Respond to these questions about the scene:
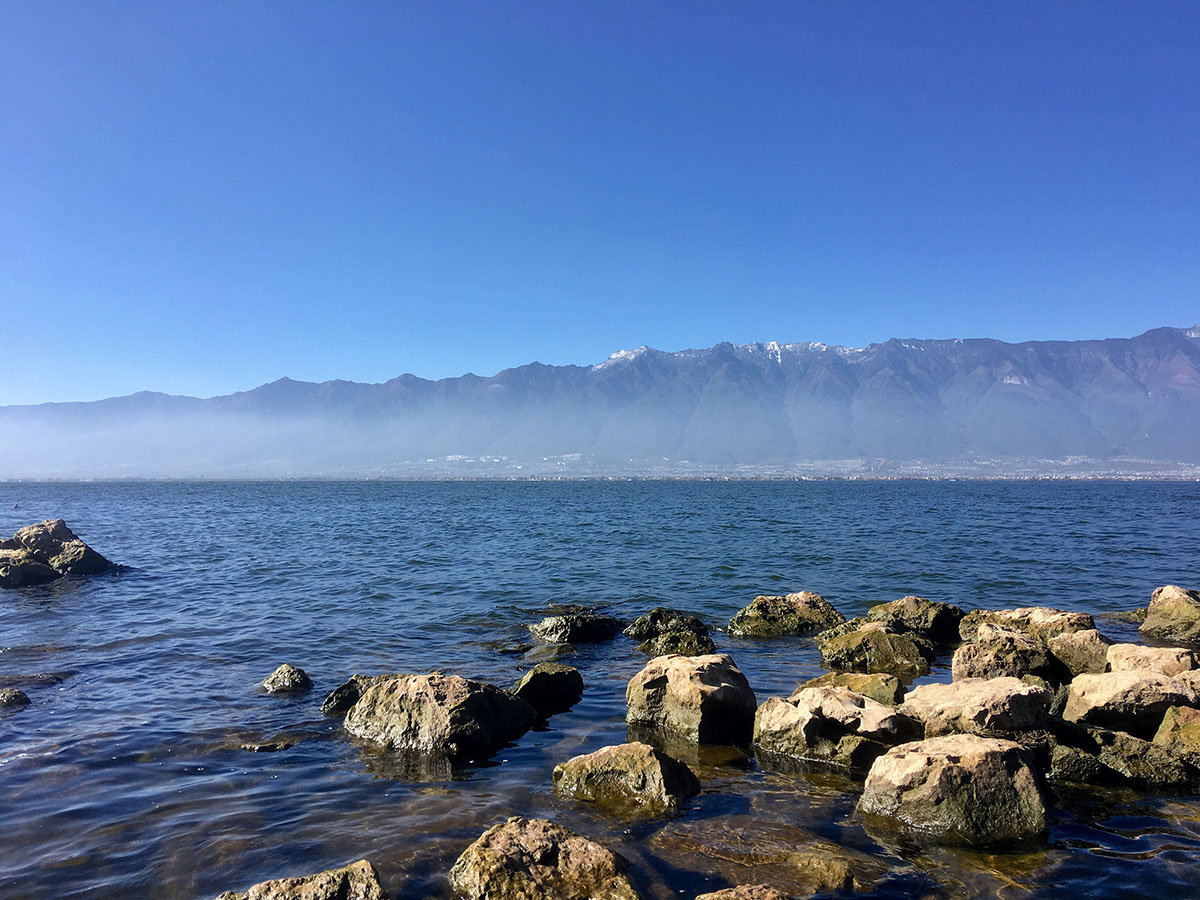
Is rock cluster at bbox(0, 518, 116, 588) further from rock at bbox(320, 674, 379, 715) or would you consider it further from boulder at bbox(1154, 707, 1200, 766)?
boulder at bbox(1154, 707, 1200, 766)

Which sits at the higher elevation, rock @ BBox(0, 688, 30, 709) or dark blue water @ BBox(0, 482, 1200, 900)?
rock @ BBox(0, 688, 30, 709)

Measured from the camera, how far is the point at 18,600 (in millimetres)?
23453

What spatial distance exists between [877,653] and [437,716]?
1037 cm

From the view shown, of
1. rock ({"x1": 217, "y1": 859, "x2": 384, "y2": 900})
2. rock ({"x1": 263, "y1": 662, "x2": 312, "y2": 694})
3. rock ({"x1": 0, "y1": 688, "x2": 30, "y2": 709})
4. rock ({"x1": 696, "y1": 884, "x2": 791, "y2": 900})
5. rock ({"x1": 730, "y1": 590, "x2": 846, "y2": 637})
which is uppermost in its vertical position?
rock ({"x1": 217, "y1": 859, "x2": 384, "y2": 900})

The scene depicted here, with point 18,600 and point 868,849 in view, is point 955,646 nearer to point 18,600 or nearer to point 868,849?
point 868,849

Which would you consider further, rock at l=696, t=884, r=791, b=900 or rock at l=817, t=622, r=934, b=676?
rock at l=817, t=622, r=934, b=676

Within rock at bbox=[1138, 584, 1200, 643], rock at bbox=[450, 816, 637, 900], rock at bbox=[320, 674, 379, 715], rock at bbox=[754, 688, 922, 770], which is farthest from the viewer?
rock at bbox=[1138, 584, 1200, 643]

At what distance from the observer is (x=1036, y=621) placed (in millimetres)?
17250

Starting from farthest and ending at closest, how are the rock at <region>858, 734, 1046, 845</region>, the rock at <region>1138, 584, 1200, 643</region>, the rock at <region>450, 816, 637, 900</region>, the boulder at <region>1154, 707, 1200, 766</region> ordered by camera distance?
the rock at <region>1138, 584, 1200, 643</region>
the boulder at <region>1154, 707, 1200, 766</region>
the rock at <region>858, 734, 1046, 845</region>
the rock at <region>450, 816, 637, 900</region>

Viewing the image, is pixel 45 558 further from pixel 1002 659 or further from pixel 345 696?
pixel 1002 659

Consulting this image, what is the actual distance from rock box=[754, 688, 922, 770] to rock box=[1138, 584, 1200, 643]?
41.6ft

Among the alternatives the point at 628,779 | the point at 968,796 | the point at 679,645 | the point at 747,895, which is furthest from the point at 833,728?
the point at 679,645

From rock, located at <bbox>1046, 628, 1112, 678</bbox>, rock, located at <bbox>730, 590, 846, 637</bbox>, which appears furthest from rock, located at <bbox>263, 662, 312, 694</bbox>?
rock, located at <bbox>1046, 628, 1112, 678</bbox>

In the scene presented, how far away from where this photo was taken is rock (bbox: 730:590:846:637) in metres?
19.2
